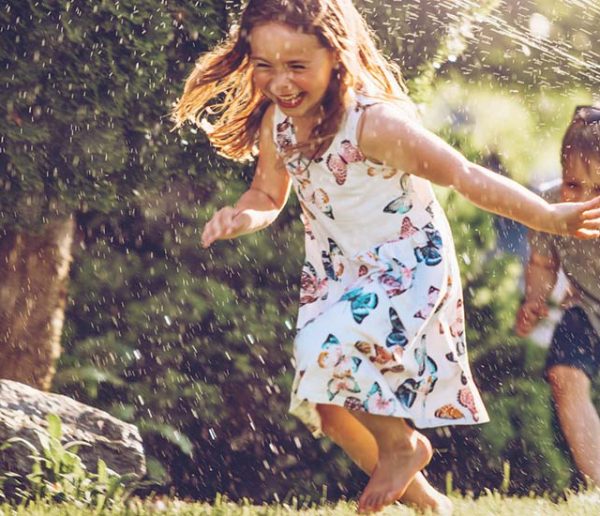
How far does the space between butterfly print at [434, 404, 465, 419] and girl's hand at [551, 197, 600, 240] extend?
2.07 ft

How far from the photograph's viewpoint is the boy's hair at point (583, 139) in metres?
4.99

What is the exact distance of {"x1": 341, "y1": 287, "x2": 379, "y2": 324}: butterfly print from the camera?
358cm

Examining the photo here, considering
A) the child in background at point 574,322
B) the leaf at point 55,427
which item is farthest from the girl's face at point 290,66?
the child in background at point 574,322

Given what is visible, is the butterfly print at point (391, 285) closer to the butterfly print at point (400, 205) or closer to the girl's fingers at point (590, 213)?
the butterfly print at point (400, 205)

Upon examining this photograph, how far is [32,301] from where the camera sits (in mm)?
5156

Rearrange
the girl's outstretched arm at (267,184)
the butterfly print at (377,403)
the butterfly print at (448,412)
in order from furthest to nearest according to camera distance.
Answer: the girl's outstretched arm at (267,184) < the butterfly print at (448,412) < the butterfly print at (377,403)

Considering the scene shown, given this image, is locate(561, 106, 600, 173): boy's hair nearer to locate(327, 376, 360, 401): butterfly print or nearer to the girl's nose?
the girl's nose

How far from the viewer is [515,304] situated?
5.67 metres

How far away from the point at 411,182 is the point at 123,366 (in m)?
1.94

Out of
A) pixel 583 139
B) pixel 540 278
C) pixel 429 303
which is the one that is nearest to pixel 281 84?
pixel 429 303

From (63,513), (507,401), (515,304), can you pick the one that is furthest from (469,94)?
(63,513)

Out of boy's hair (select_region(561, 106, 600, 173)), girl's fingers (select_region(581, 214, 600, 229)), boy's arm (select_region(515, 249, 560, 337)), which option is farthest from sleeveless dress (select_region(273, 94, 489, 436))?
boy's hair (select_region(561, 106, 600, 173))

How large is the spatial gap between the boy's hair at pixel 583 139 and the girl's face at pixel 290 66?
1.61 m

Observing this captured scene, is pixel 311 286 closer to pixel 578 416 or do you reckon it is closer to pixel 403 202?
pixel 403 202
